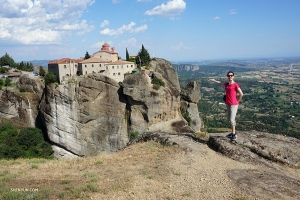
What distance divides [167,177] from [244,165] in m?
4.10

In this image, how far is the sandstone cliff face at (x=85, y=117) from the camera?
46.3m

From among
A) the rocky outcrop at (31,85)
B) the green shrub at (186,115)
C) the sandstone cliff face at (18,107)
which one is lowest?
the green shrub at (186,115)

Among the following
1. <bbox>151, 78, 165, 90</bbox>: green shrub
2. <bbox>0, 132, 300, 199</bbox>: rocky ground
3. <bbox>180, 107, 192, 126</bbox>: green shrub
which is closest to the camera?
<bbox>0, 132, 300, 199</bbox>: rocky ground

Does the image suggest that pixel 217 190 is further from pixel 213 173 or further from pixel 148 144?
pixel 148 144

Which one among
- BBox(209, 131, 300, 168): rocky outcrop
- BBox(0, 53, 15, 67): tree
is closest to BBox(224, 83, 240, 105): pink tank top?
BBox(209, 131, 300, 168): rocky outcrop

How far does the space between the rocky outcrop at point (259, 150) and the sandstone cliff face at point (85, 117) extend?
3513 centimetres

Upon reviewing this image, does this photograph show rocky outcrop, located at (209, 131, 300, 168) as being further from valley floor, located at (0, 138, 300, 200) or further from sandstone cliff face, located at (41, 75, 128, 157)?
sandstone cliff face, located at (41, 75, 128, 157)

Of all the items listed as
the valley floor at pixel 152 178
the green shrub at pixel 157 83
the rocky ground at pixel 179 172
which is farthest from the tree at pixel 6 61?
the valley floor at pixel 152 178

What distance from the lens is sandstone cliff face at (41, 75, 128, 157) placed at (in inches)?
1825

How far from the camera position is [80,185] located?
9930 mm

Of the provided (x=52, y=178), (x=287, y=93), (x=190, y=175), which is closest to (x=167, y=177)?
(x=190, y=175)

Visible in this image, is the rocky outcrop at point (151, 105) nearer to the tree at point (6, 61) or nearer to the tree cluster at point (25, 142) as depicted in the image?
the tree cluster at point (25, 142)

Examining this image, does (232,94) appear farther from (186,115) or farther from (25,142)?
(25,142)

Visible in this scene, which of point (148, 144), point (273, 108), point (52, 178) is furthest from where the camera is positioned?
point (273, 108)
